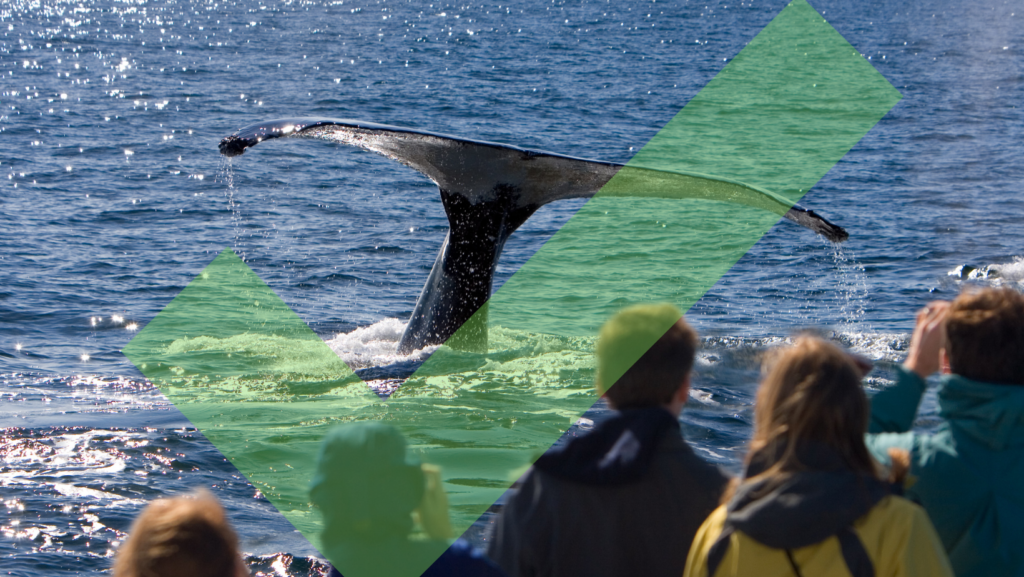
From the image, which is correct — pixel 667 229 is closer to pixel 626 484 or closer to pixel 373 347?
pixel 373 347

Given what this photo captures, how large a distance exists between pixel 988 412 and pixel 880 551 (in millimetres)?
588

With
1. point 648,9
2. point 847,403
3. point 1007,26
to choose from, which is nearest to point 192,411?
point 847,403

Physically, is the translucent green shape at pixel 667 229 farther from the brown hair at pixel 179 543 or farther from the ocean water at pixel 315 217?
the brown hair at pixel 179 543

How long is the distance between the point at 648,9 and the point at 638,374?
67247 mm

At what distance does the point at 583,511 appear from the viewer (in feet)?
8.18

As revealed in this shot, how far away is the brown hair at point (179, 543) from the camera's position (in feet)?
6.40

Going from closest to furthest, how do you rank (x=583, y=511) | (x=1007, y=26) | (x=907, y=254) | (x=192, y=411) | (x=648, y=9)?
(x=583, y=511), (x=192, y=411), (x=907, y=254), (x=1007, y=26), (x=648, y=9)

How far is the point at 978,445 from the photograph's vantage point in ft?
8.63

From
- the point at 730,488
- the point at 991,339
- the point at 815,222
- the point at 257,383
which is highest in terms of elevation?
the point at 815,222

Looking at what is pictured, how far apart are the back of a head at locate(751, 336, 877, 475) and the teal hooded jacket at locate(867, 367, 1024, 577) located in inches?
14.0

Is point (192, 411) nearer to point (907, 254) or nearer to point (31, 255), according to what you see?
point (31, 255)

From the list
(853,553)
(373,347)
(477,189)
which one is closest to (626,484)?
(853,553)

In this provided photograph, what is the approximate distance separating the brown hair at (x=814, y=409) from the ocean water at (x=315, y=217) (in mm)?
2976

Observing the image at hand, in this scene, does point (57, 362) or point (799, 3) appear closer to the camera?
point (57, 362)
